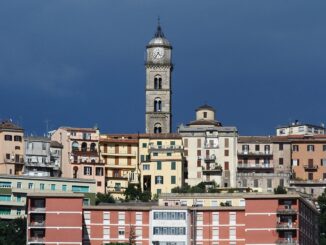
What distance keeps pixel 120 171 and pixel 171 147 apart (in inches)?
289

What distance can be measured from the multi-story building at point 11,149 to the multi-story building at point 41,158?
3.27 feet

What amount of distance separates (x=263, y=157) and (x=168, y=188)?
13.4 m

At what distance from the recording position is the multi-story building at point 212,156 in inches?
7707

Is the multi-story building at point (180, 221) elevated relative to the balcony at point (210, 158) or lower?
lower

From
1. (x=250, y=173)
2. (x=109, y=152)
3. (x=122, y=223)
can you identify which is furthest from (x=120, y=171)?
(x=122, y=223)

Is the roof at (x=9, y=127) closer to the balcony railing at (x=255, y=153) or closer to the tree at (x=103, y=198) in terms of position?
the tree at (x=103, y=198)

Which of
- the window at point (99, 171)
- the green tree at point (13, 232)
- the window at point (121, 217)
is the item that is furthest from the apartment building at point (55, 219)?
the window at point (99, 171)

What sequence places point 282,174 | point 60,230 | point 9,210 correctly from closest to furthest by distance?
point 60,230, point 9,210, point 282,174

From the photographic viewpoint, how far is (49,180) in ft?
595

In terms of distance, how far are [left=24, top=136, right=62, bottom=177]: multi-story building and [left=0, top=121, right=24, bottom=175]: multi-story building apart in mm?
995

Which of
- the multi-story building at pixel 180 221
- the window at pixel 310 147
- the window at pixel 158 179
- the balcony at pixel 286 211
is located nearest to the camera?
the balcony at pixel 286 211

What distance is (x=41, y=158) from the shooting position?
634 feet

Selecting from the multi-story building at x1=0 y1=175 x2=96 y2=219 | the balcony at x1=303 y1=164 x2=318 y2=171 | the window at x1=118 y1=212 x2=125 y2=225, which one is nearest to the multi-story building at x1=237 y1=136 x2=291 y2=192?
the balcony at x1=303 y1=164 x2=318 y2=171

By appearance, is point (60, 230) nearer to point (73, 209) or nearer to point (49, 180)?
point (73, 209)
